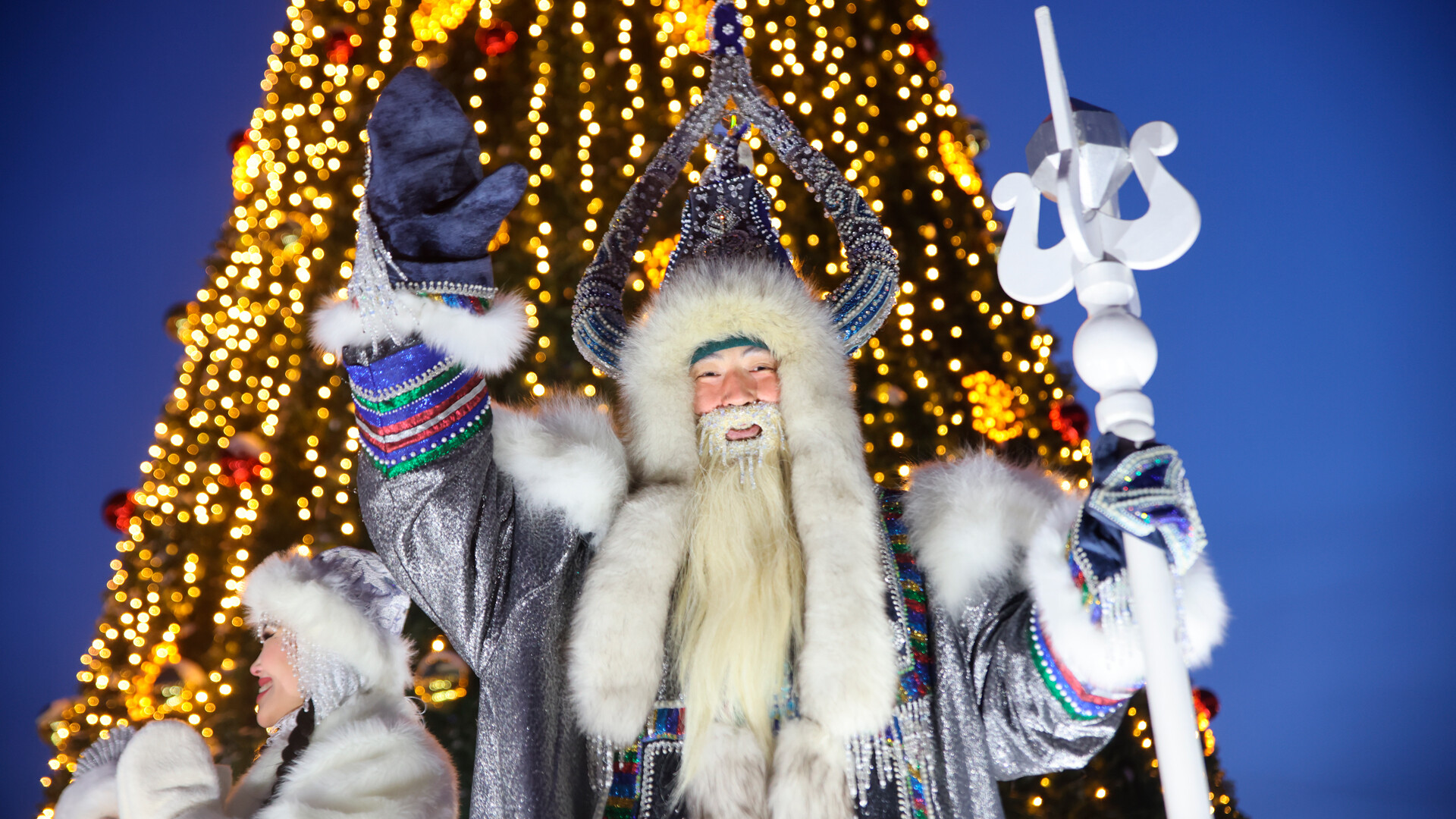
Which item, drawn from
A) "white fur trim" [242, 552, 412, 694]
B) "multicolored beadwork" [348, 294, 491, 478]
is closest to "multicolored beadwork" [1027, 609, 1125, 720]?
"multicolored beadwork" [348, 294, 491, 478]

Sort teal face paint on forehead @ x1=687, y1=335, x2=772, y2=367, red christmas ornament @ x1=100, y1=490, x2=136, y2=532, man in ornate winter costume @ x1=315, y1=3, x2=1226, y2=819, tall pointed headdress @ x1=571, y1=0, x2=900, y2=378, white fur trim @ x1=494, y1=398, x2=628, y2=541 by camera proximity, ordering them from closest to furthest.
A: man in ornate winter costume @ x1=315, y1=3, x2=1226, y2=819
white fur trim @ x1=494, y1=398, x2=628, y2=541
teal face paint on forehead @ x1=687, y1=335, x2=772, y2=367
tall pointed headdress @ x1=571, y1=0, x2=900, y2=378
red christmas ornament @ x1=100, y1=490, x2=136, y2=532

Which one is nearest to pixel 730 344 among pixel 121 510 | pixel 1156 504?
pixel 1156 504

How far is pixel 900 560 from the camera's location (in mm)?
2232

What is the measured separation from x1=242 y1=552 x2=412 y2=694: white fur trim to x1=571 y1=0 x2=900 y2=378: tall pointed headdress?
3.00 ft

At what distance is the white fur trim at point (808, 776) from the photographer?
1.87m

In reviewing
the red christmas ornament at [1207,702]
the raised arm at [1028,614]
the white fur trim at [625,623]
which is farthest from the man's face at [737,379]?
the red christmas ornament at [1207,702]

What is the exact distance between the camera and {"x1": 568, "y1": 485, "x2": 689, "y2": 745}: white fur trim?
77.9 inches

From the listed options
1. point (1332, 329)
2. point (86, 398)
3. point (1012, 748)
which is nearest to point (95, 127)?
point (86, 398)

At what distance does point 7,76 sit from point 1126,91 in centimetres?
662

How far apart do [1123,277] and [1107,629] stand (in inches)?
24.5

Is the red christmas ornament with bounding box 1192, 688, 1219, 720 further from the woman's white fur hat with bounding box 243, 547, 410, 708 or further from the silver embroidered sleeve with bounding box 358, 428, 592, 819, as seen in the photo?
the woman's white fur hat with bounding box 243, 547, 410, 708

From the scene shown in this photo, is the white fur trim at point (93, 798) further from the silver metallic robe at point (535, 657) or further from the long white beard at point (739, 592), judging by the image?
the long white beard at point (739, 592)

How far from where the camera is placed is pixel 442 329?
6.01 feet

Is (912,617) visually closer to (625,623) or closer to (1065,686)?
(1065,686)
